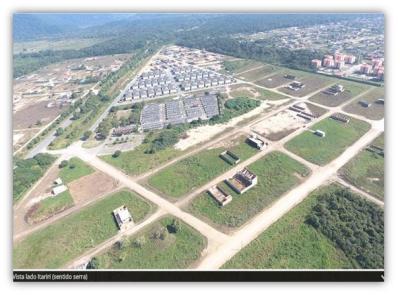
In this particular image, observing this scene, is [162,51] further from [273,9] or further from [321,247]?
[321,247]

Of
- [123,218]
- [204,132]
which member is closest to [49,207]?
[123,218]

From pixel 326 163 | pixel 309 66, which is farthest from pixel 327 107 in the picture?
pixel 309 66

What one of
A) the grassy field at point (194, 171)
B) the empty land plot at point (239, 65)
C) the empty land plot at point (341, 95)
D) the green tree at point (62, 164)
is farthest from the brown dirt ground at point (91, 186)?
the empty land plot at point (239, 65)

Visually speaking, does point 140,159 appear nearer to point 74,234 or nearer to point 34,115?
point 74,234

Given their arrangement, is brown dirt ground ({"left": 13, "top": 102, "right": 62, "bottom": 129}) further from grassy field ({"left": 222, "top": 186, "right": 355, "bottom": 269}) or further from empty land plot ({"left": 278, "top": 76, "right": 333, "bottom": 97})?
empty land plot ({"left": 278, "top": 76, "right": 333, "bottom": 97})

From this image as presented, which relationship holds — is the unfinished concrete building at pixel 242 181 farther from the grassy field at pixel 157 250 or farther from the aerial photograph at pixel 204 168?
the grassy field at pixel 157 250

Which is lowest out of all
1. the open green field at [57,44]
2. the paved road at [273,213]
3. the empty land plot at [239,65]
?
the paved road at [273,213]
